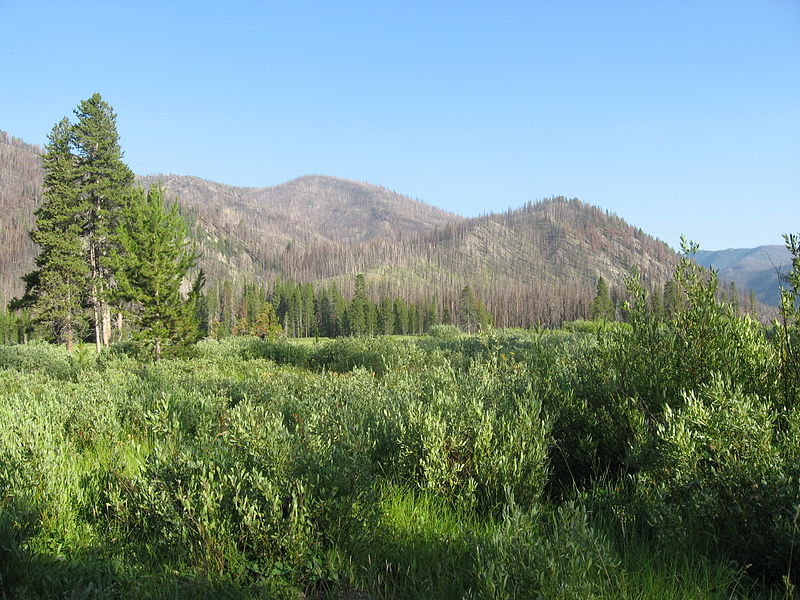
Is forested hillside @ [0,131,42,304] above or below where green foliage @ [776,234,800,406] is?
above

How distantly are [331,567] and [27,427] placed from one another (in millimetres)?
4392

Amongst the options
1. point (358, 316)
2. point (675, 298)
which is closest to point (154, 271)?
point (675, 298)

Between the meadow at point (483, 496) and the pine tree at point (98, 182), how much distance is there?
31.2 metres

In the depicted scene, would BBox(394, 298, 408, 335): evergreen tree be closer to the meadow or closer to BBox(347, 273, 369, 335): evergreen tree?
BBox(347, 273, 369, 335): evergreen tree

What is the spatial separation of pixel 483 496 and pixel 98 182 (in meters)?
37.1

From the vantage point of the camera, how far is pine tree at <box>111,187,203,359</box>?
1873 cm

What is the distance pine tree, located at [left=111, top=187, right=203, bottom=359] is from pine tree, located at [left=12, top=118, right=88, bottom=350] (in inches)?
567

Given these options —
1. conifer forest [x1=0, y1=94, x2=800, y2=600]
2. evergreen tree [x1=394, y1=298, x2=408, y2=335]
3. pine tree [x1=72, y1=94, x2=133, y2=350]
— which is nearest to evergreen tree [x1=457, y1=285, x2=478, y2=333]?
evergreen tree [x1=394, y1=298, x2=408, y2=335]

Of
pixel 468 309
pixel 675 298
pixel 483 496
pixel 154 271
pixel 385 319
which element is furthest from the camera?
pixel 468 309

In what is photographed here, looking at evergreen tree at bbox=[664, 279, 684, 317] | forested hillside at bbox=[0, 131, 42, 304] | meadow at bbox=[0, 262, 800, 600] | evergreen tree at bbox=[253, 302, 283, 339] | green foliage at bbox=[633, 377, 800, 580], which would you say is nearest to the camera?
meadow at bbox=[0, 262, 800, 600]

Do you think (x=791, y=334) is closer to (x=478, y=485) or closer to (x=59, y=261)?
(x=478, y=485)

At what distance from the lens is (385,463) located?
4945 mm

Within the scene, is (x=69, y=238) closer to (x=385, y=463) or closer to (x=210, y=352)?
(x=210, y=352)

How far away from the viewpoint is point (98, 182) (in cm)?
3284
